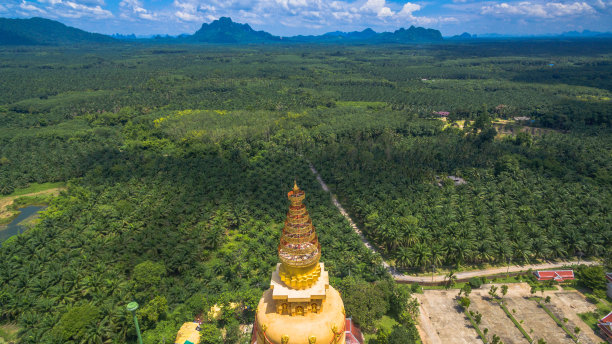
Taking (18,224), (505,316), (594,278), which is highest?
(594,278)

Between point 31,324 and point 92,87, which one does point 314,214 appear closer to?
point 31,324

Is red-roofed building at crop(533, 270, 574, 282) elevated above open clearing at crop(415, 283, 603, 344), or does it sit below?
above

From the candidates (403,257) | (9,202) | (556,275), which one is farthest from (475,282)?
(9,202)

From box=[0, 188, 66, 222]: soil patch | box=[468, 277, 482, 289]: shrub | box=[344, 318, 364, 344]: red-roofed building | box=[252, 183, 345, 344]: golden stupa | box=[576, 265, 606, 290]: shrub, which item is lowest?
box=[0, 188, 66, 222]: soil patch

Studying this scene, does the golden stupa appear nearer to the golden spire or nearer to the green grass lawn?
the golden spire

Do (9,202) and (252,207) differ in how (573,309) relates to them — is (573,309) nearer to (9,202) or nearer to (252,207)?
Answer: (252,207)

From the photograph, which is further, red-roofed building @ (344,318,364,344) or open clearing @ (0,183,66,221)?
open clearing @ (0,183,66,221)

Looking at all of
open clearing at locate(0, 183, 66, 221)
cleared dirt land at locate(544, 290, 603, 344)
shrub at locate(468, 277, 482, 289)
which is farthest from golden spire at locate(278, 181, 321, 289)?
open clearing at locate(0, 183, 66, 221)
